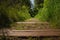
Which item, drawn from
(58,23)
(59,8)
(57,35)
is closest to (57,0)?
(59,8)

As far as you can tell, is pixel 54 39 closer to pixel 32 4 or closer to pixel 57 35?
pixel 57 35

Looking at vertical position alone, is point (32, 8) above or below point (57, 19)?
below

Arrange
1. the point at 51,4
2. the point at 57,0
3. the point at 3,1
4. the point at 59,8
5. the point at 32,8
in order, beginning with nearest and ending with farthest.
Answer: the point at 3,1, the point at 59,8, the point at 57,0, the point at 51,4, the point at 32,8

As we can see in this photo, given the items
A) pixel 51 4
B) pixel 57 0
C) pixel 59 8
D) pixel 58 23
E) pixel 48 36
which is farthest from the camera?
pixel 51 4

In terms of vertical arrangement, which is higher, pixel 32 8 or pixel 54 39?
pixel 54 39

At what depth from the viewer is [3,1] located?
16.5 ft

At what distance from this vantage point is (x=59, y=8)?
822 cm

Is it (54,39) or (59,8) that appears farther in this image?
(59,8)

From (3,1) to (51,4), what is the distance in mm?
4998

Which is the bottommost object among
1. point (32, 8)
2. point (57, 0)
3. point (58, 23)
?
point (32, 8)

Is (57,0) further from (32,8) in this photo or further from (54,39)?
(32,8)

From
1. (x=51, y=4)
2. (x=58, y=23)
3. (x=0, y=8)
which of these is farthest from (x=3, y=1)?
(x=51, y=4)

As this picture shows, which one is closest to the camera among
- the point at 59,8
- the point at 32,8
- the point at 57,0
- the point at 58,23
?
the point at 58,23

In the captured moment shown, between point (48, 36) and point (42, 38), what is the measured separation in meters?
0.24
